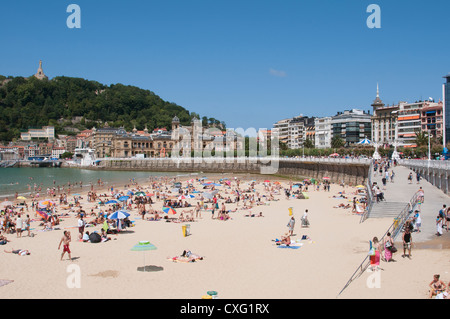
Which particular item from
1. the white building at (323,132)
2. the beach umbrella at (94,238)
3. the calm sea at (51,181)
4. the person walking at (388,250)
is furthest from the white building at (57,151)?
the person walking at (388,250)

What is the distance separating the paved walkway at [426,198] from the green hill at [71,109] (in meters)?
145

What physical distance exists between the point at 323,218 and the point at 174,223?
297 inches

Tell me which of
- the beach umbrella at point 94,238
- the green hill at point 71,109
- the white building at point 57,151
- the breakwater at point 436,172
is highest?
the green hill at point 71,109

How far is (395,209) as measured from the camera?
62.0 ft

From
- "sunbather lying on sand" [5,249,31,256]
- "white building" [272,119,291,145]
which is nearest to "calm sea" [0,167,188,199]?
"sunbather lying on sand" [5,249,31,256]

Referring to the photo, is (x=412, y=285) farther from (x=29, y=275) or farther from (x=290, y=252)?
(x=29, y=275)

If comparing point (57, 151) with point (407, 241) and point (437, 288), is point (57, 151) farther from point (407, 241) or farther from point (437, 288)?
point (437, 288)

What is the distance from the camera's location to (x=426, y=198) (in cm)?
2070

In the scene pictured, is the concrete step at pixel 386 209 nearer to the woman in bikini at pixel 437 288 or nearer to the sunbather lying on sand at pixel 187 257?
the sunbather lying on sand at pixel 187 257

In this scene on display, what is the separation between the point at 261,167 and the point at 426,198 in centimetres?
5633

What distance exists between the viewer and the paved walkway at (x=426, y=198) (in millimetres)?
14508

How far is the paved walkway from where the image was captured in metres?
14.5

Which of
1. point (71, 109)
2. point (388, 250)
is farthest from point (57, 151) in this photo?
point (388, 250)
